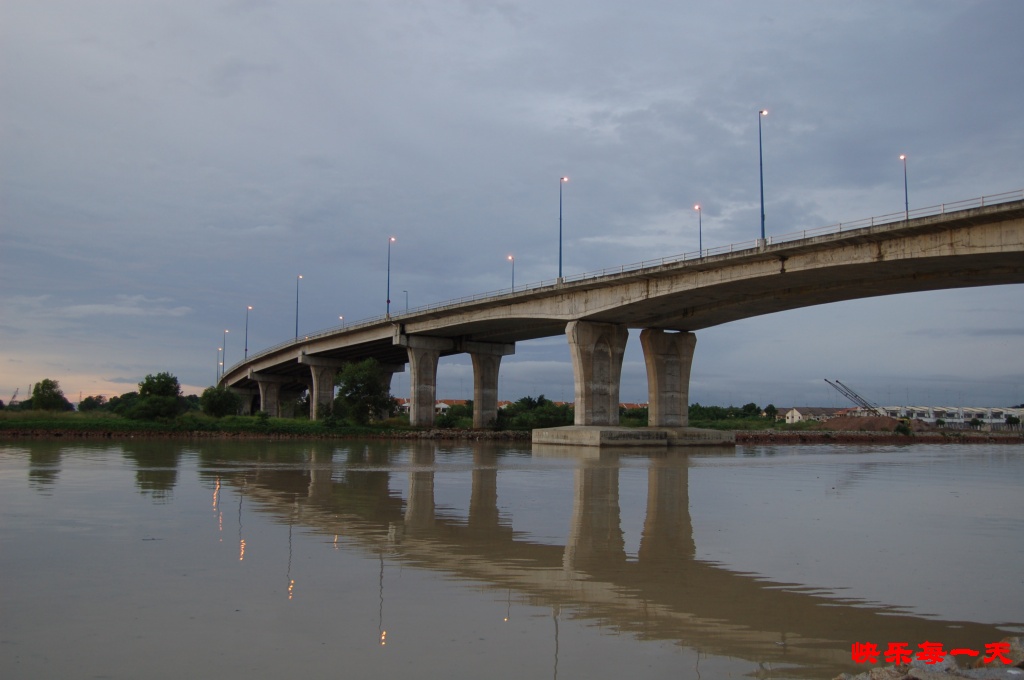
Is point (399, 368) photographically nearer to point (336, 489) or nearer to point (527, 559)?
point (336, 489)

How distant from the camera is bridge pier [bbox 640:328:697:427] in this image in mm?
71062

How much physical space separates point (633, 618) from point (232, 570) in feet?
18.6

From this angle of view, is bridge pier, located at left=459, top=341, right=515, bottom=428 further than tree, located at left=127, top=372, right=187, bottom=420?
Yes

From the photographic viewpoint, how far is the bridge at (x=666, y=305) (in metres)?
42.0

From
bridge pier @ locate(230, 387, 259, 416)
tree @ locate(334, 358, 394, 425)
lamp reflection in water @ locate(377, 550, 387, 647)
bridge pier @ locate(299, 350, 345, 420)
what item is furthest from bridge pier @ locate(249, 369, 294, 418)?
lamp reflection in water @ locate(377, 550, 387, 647)

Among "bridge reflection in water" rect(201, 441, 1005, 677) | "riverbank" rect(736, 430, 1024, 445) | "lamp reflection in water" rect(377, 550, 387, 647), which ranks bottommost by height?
"riverbank" rect(736, 430, 1024, 445)

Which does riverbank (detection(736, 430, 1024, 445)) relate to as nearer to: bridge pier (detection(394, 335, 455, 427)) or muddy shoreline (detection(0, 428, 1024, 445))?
muddy shoreline (detection(0, 428, 1024, 445))

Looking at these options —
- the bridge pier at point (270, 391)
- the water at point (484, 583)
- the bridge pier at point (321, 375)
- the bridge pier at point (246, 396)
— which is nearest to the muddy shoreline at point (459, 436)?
the bridge pier at point (321, 375)

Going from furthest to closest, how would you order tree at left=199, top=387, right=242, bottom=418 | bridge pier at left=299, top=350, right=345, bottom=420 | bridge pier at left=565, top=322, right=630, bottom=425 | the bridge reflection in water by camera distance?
bridge pier at left=299, top=350, right=345, bottom=420, tree at left=199, top=387, right=242, bottom=418, bridge pier at left=565, top=322, right=630, bottom=425, the bridge reflection in water

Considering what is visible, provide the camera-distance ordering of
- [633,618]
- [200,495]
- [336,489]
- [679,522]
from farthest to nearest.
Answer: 1. [336,489]
2. [200,495]
3. [679,522]
4. [633,618]

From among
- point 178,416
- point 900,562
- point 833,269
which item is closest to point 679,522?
point 900,562

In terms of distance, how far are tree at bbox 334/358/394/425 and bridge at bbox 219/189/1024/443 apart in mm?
4308

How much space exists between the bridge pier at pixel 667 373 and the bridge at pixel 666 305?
108 mm

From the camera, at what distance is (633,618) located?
8.63m
